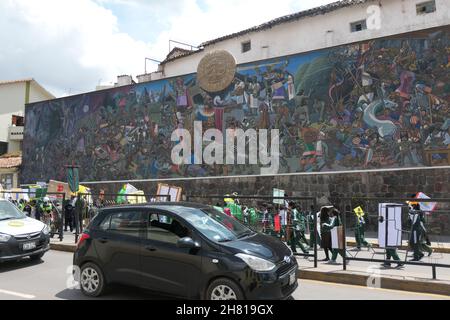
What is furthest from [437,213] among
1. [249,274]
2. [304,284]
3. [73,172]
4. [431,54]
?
[73,172]

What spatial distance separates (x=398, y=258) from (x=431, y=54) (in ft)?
35.8

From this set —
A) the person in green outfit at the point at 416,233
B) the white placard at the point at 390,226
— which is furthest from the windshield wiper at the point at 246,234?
the person in green outfit at the point at 416,233

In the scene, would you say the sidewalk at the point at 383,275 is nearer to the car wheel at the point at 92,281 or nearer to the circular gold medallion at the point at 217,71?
the car wheel at the point at 92,281

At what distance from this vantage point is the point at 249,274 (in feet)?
18.3

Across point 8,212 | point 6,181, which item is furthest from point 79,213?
point 6,181

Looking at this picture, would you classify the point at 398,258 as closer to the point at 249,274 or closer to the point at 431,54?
the point at 249,274

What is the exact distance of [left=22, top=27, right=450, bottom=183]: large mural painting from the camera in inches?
645

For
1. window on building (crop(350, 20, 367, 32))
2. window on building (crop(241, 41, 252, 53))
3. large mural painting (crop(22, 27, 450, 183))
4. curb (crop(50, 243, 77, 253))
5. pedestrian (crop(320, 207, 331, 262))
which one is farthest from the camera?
window on building (crop(241, 41, 252, 53))

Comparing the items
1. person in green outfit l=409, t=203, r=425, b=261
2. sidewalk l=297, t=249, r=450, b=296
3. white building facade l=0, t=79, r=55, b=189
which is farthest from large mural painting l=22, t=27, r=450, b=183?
white building facade l=0, t=79, r=55, b=189

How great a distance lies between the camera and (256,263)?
565 cm

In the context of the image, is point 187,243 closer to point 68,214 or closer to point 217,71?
point 68,214

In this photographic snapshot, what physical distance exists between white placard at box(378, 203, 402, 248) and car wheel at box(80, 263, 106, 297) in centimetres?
542

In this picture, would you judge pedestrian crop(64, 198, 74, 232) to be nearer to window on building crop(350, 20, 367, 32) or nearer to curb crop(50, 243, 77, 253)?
curb crop(50, 243, 77, 253)

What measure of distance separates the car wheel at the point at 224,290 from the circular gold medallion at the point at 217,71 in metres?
16.7
